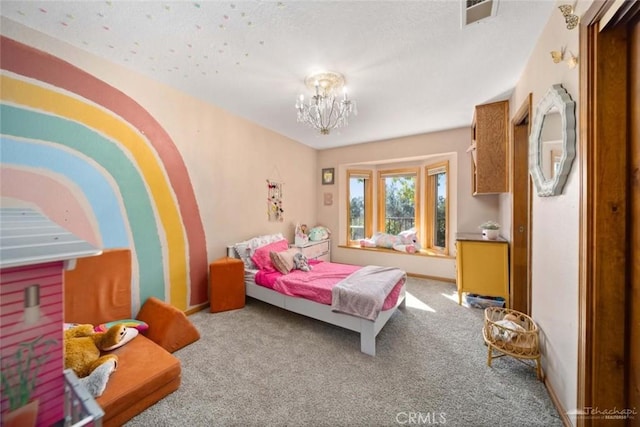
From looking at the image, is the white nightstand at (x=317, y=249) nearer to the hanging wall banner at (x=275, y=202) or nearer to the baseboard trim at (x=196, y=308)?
the hanging wall banner at (x=275, y=202)

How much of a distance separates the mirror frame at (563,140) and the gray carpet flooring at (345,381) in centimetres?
137

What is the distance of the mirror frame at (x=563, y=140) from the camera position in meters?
1.21

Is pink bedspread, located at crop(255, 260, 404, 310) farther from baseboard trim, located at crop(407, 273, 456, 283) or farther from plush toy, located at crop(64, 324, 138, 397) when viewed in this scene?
baseboard trim, located at crop(407, 273, 456, 283)

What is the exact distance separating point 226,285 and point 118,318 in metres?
0.97

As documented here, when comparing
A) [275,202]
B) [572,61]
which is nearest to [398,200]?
Result: [275,202]

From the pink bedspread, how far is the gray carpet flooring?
1.14ft

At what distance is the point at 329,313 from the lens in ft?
7.02

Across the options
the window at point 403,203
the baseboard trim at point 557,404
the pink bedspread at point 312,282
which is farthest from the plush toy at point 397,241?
the baseboard trim at point 557,404

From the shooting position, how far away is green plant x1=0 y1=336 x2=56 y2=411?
69 centimetres

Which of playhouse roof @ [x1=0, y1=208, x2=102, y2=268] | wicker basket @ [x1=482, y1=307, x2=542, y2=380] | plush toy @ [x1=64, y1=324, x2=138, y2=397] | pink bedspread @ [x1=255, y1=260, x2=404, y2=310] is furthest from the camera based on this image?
pink bedspread @ [x1=255, y1=260, x2=404, y2=310]

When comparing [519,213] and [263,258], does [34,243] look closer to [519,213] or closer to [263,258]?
[263,258]

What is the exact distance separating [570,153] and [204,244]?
3.24m

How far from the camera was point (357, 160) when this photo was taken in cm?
442

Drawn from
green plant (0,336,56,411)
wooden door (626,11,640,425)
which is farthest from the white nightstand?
wooden door (626,11,640,425)
